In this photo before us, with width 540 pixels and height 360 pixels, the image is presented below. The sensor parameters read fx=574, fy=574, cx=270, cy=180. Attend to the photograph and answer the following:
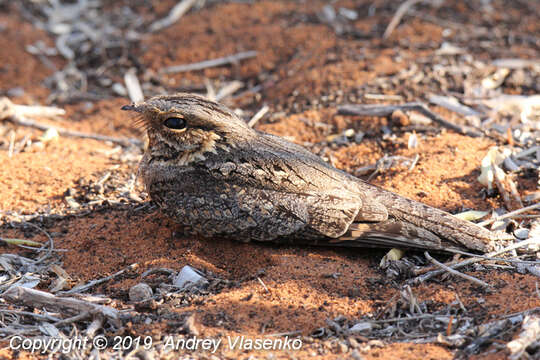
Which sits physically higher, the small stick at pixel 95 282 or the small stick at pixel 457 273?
the small stick at pixel 95 282

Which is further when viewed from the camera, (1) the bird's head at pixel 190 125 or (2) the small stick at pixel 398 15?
(2) the small stick at pixel 398 15

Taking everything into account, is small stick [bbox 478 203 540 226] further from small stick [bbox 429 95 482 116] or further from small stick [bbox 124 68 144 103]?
small stick [bbox 124 68 144 103]

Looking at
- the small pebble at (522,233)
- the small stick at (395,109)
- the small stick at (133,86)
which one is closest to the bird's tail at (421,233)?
the small pebble at (522,233)

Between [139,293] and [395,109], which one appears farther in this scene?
[395,109]

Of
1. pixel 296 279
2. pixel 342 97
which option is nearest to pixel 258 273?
pixel 296 279

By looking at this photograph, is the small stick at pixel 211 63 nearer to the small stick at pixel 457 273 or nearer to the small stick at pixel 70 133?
the small stick at pixel 70 133

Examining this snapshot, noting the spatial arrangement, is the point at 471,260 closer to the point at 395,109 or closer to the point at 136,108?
the point at 395,109

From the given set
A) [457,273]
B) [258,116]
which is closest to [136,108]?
[258,116]

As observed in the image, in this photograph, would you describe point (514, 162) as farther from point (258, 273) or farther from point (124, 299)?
point (124, 299)
